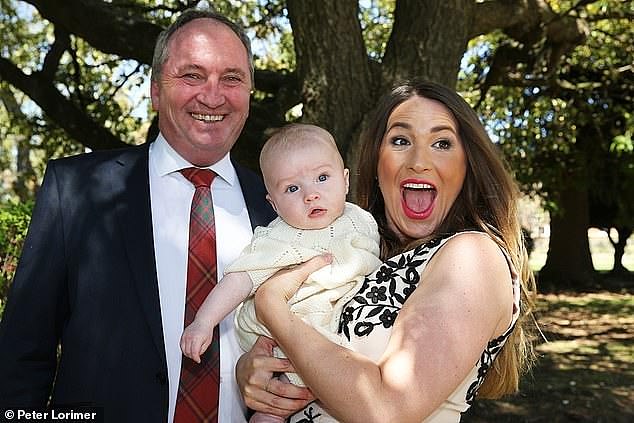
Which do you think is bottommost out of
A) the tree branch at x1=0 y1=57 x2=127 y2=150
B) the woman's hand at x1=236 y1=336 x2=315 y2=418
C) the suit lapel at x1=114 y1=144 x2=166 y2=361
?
the woman's hand at x1=236 y1=336 x2=315 y2=418

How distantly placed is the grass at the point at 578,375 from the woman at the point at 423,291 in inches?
109

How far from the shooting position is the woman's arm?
2188 millimetres

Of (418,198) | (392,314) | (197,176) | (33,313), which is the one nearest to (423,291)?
(392,314)

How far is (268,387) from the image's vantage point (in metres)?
2.56

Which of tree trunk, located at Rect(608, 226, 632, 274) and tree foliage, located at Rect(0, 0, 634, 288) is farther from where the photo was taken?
tree trunk, located at Rect(608, 226, 632, 274)

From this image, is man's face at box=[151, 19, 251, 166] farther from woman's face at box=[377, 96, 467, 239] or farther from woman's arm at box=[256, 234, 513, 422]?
woman's arm at box=[256, 234, 513, 422]

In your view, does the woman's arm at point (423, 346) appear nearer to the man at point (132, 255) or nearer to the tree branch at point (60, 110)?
the man at point (132, 255)

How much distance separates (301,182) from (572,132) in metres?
12.0

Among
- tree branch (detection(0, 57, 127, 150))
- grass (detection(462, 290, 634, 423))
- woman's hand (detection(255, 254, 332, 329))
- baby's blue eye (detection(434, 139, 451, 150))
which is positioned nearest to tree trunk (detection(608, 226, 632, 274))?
grass (detection(462, 290, 634, 423))

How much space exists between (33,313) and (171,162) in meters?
0.80

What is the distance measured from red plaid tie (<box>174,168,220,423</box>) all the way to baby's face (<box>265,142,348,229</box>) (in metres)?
0.54

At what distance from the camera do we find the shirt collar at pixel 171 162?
3.16 meters

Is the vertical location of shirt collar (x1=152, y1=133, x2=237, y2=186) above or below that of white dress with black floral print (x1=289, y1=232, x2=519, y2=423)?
above

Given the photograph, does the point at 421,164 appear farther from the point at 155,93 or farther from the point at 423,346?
the point at 155,93
